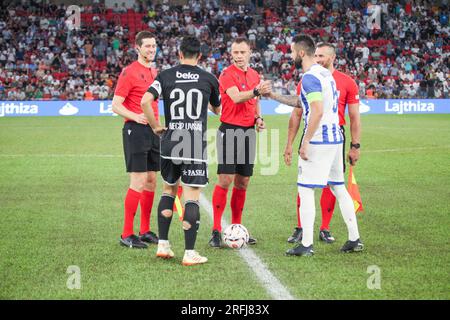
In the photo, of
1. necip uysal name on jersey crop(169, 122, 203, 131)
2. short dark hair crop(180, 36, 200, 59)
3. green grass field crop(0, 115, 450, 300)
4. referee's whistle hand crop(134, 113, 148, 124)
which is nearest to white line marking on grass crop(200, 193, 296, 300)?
green grass field crop(0, 115, 450, 300)

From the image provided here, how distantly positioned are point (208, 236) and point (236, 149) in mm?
1162

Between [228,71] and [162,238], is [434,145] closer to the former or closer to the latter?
[228,71]

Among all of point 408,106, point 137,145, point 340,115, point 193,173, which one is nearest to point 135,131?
point 137,145

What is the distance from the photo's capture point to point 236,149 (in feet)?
25.7

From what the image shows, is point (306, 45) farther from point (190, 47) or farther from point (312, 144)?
point (190, 47)

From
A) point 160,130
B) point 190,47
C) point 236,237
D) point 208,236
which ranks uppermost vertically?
point 190,47

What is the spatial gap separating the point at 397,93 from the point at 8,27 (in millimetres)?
21312

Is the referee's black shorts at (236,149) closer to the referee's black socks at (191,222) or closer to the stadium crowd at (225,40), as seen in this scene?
the referee's black socks at (191,222)

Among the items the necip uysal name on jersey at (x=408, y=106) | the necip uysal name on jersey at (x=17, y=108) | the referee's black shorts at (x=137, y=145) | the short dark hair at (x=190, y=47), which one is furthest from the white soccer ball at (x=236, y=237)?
the necip uysal name on jersey at (x=408, y=106)

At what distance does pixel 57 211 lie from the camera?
9.80 m

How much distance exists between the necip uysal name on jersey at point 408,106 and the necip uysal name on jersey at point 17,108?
54.3 feet

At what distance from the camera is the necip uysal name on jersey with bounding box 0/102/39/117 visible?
101 feet

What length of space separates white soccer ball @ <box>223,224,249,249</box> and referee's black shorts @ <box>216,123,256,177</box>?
0.71 meters
